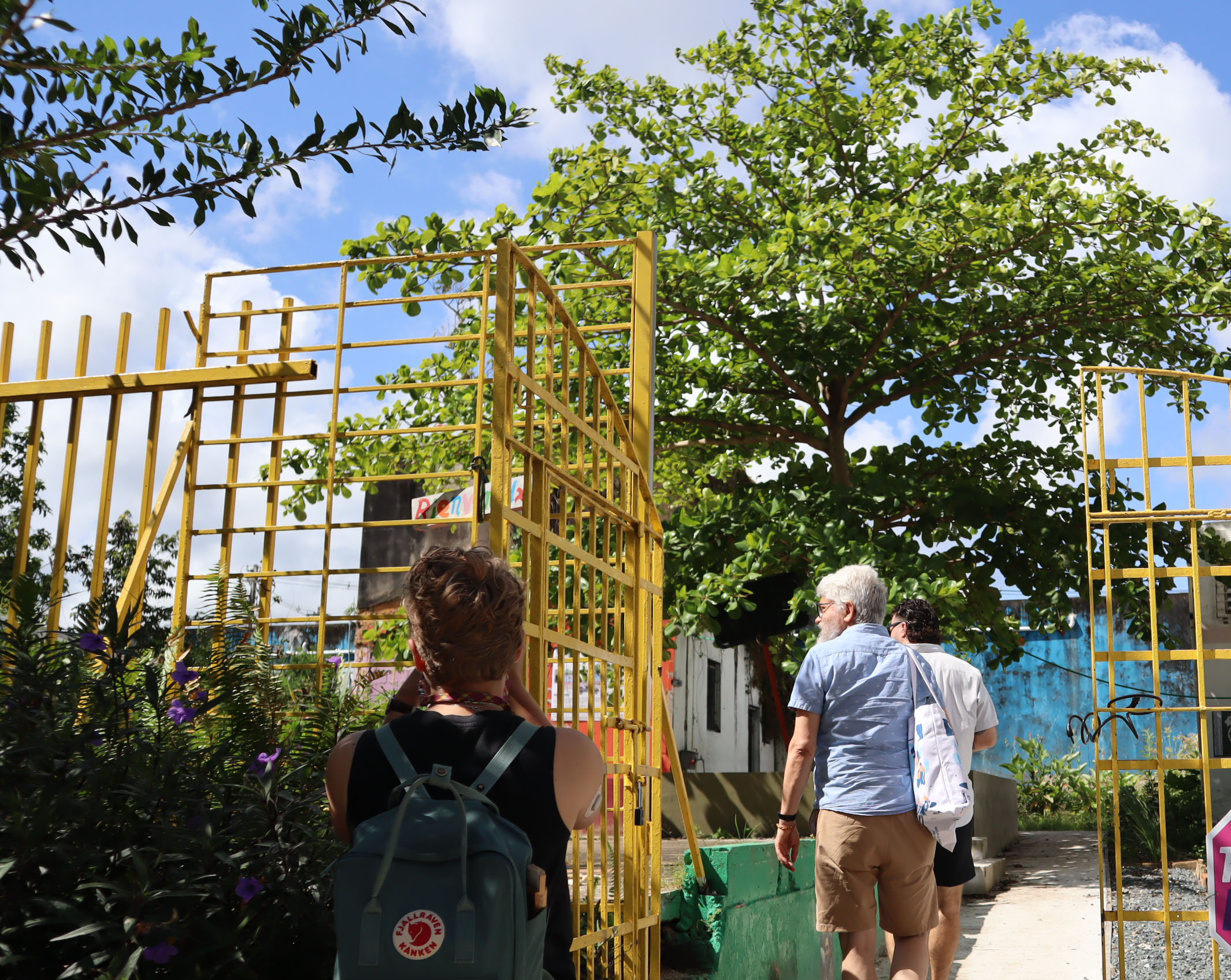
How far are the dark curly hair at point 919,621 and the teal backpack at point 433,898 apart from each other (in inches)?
151

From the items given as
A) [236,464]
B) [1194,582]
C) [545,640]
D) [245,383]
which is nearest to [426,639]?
[545,640]

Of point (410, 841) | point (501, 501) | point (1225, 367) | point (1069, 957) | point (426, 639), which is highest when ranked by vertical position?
point (1225, 367)

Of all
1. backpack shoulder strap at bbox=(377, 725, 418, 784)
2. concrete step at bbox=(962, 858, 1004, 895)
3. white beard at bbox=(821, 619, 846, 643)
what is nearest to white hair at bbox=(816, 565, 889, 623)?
white beard at bbox=(821, 619, 846, 643)

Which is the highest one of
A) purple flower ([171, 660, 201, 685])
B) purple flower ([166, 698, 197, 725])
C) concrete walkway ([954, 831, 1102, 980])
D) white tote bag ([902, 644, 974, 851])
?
purple flower ([171, 660, 201, 685])

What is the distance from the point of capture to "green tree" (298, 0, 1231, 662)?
423 inches

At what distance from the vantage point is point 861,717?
4.67m

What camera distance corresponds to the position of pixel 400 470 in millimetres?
13477

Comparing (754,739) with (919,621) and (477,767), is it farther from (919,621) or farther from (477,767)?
(477,767)

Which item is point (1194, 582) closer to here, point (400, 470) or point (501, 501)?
point (501, 501)

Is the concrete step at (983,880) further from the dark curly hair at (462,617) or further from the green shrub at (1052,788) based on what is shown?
the dark curly hair at (462,617)

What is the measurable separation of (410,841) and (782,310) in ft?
33.5

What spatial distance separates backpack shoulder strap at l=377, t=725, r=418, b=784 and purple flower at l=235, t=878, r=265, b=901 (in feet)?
2.39

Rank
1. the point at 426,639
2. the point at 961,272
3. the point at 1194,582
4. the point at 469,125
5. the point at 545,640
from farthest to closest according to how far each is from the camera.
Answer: the point at 961,272
the point at 1194,582
the point at 545,640
the point at 469,125
the point at 426,639

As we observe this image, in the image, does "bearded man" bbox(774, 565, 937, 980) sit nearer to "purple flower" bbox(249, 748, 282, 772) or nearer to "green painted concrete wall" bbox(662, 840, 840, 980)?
"green painted concrete wall" bbox(662, 840, 840, 980)
